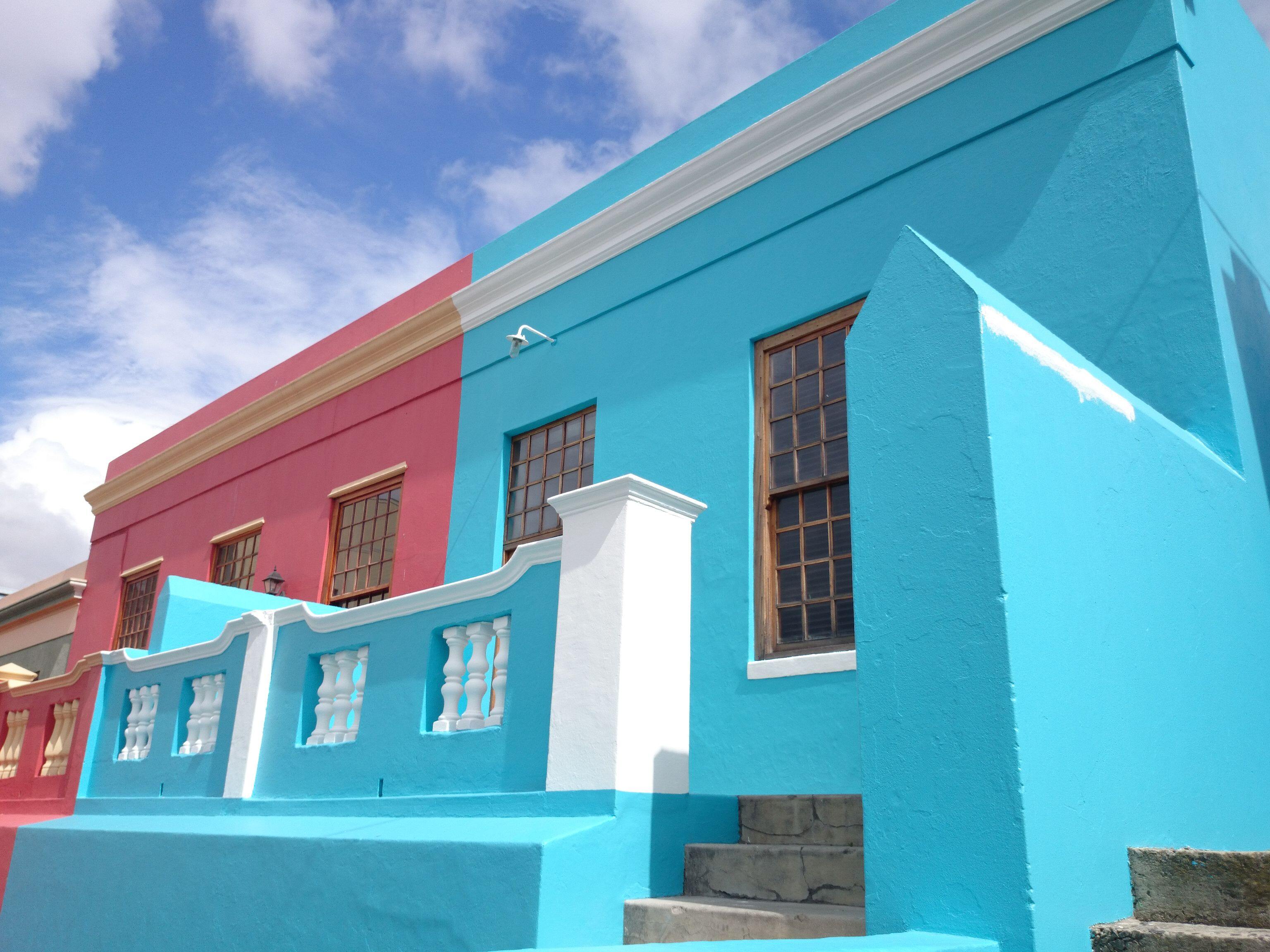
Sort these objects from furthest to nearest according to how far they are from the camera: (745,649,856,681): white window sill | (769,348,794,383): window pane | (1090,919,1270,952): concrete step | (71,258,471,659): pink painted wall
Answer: (71,258,471,659): pink painted wall < (769,348,794,383): window pane < (745,649,856,681): white window sill < (1090,919,1270,952): concrete step

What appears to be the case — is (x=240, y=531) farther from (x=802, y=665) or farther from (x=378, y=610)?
(x=802, y=665)

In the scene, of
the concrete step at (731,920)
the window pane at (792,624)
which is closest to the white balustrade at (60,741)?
the window pane at (792,624)

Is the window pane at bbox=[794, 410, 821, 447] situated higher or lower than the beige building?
lower

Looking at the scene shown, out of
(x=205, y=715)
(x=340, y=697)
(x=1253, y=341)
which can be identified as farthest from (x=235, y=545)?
(x=1253, y=341)

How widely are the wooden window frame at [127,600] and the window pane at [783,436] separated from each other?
870cm

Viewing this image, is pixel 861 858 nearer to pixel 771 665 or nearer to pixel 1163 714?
pixel 1163 714

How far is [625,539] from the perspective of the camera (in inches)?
168

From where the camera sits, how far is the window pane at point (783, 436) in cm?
653

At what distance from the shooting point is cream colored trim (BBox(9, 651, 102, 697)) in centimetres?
808

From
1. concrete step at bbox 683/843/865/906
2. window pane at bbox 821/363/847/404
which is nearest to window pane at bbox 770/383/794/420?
window pane at bbox 821/363/847/404

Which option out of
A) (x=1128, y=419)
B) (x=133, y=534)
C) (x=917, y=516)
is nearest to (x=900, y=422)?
(x=917, y=516)

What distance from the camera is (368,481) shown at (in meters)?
9.83

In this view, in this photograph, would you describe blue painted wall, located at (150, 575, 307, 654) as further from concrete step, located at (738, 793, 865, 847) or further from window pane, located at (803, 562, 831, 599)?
concrete step, located at (738, 793, 865, 847)

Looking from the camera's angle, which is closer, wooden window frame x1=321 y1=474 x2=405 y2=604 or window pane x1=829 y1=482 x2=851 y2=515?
window pane x1=829 y1=482 x2=851 y2=515
